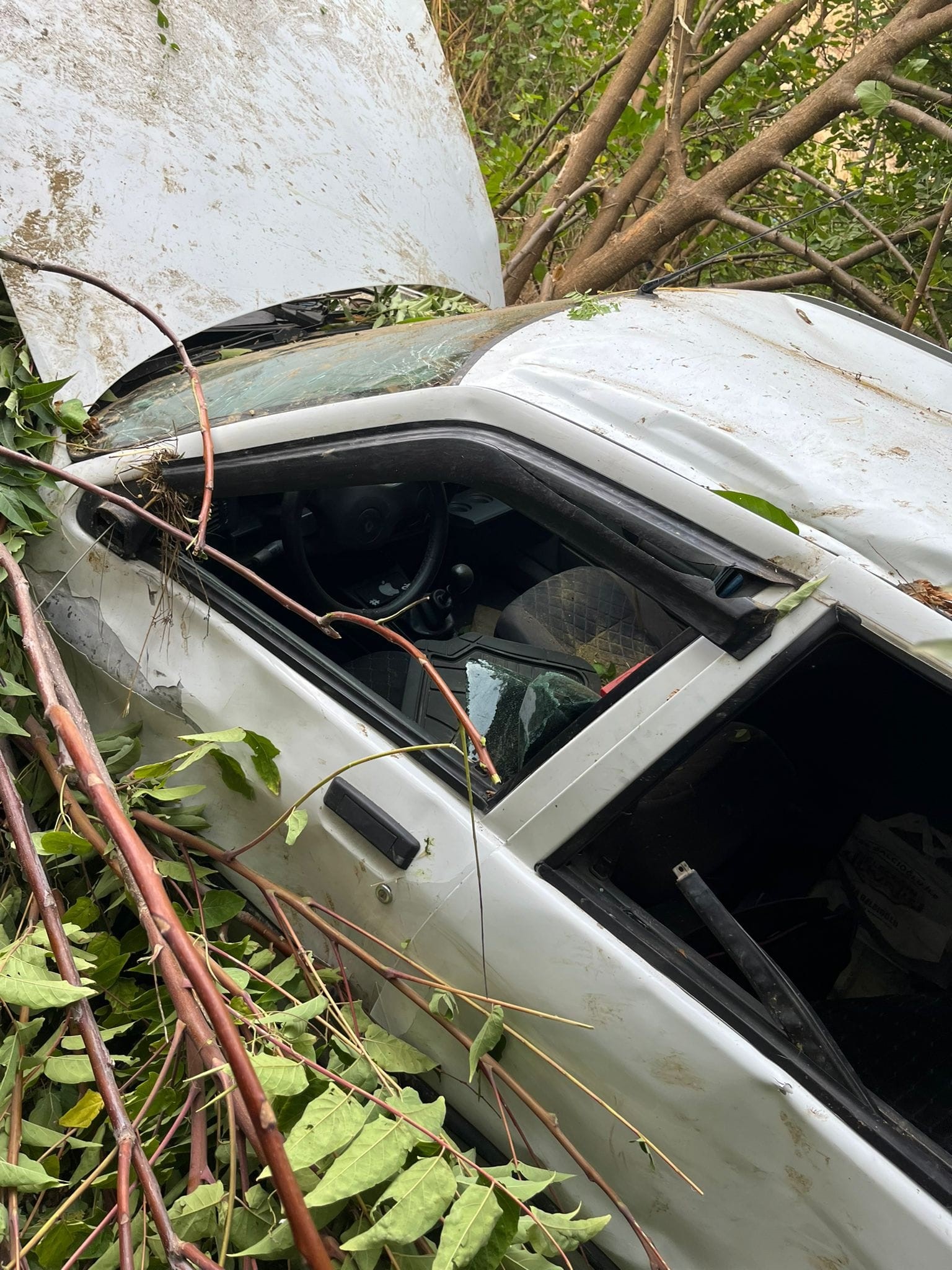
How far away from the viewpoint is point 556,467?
4.60 feet

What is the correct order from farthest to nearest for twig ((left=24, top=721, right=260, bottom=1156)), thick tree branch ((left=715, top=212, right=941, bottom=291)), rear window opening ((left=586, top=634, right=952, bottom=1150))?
thick tree branch ((left=715, top=212, right=941, bottom=291)) < rear window opening ((left=586, top=634, right=952, bottom=1150)) < twig ((left=24, top=721, right=260, bottom=1156))

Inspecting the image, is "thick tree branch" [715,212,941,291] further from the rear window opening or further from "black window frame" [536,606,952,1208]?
"black window frame" [536,606,952,1208]

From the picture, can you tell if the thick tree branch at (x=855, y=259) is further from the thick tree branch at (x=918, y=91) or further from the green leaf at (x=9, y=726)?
the green leaf at (x=9, y=726)

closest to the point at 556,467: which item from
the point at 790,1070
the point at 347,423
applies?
the point at 347,423

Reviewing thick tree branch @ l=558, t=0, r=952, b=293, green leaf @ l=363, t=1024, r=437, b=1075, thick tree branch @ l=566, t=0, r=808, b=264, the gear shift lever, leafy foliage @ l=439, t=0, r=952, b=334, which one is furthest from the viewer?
thick tree branch @ l=566, t=0, r=808, b=264

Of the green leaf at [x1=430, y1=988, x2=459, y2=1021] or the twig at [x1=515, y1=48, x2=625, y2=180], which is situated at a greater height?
the twig at [x1=515, y1=48, x2=625, y2=180]

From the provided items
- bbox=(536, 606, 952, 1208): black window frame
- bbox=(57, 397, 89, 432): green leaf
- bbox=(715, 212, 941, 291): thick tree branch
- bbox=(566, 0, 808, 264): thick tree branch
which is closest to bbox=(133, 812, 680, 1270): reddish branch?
bbox=(536, 606, 952, 1208): black window frame

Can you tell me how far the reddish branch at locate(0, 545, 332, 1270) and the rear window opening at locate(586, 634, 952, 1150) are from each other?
2.74ft

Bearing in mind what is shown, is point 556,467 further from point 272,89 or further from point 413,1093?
point 272,89

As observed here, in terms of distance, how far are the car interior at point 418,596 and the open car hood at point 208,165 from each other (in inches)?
21.8

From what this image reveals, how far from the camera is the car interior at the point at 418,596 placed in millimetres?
1957

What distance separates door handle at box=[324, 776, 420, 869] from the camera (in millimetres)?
1494

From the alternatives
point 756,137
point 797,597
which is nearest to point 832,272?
point 756,137

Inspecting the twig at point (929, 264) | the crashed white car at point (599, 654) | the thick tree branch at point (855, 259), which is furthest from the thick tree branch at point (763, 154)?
the crashed white car at point (599, 654)
